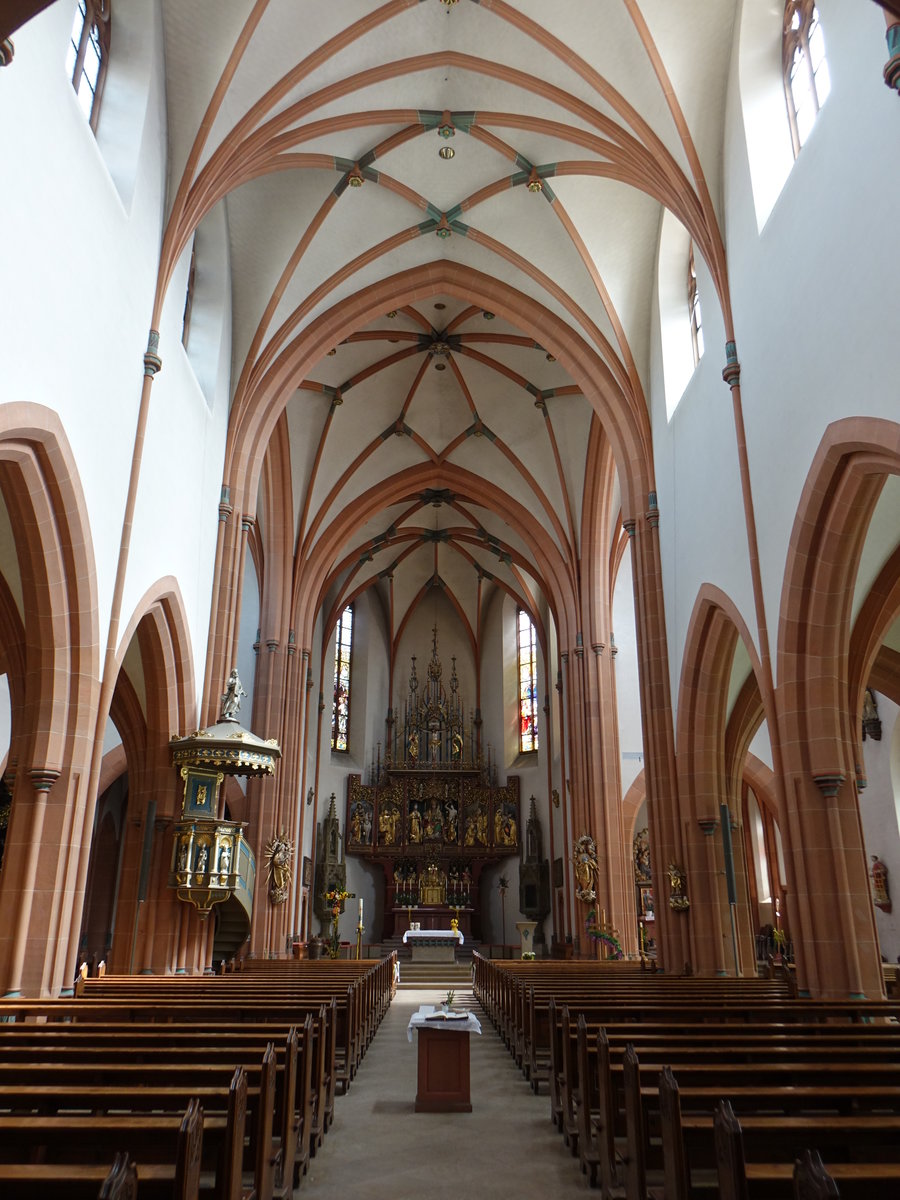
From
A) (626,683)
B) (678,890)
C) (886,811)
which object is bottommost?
(678,890)

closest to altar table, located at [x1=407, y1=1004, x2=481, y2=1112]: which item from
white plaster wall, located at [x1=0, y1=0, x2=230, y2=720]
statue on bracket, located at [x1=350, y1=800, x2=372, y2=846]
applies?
white plaster wall, located at [x1=0, y1=0, x2=230, y2=720]

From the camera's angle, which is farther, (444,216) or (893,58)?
(444,216)

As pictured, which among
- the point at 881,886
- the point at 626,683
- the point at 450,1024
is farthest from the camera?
the point at 626,683

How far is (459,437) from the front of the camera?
79.2ft

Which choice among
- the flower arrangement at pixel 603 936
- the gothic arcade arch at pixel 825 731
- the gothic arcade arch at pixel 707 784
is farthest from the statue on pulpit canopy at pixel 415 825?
the gothic arcade arch at pixel 825 731

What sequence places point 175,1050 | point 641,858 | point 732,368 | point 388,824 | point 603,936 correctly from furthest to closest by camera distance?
point 388,824 → point 641,858 → point 603,936 → point 732,368 → point 175,1050

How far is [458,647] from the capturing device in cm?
3469

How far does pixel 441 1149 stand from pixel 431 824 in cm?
2455

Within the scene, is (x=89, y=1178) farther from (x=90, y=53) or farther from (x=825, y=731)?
(x=90, y=53)

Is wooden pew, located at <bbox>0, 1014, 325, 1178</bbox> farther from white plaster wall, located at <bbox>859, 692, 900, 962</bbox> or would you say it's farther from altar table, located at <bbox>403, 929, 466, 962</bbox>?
altar table, located at <bbox>403, 929, 466, 962</bbox>

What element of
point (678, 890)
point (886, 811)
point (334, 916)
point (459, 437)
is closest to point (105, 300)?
point (678, 890)

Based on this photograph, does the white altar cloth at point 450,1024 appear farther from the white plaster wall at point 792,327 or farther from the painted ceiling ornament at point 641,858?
the painted ceiling ornament at point 641,858

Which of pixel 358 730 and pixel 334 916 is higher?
pixel 358 730

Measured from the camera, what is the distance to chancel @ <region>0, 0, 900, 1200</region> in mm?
8938
